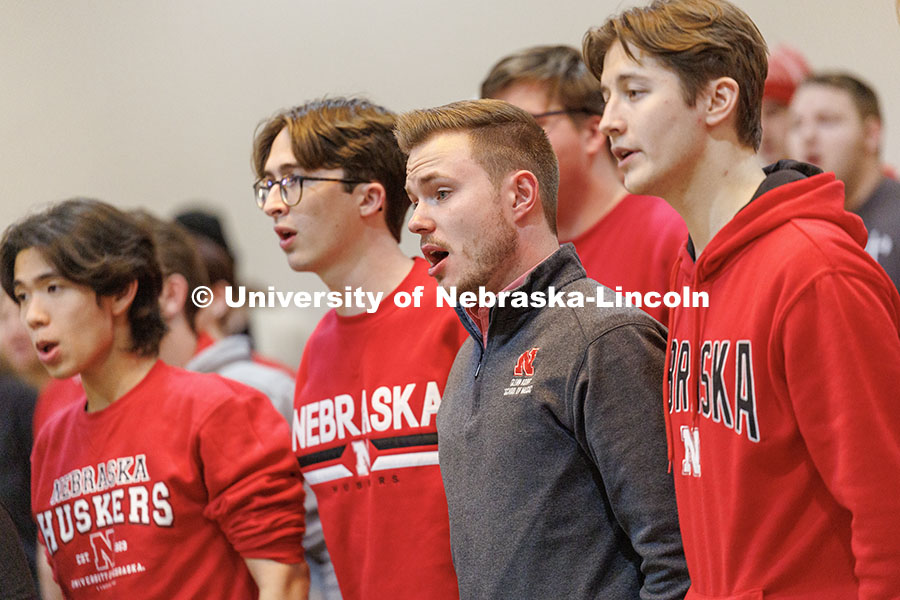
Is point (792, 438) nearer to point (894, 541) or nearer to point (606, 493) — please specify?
point (894, 541)

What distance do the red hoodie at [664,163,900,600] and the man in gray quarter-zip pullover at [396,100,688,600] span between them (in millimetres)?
96

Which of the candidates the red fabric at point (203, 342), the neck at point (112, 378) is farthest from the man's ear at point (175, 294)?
the neck at point (112, 378)

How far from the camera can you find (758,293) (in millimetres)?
1718

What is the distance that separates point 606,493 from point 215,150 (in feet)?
17.3

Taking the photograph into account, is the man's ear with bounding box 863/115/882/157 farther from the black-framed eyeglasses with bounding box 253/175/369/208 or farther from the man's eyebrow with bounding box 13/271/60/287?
the man's eyebrow with bounding box 13/271/60/287

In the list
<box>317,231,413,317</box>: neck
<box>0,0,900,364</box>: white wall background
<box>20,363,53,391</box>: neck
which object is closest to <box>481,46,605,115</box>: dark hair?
<box>317,231,413,317</box>: neck

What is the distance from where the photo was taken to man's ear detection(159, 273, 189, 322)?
3.65 meters

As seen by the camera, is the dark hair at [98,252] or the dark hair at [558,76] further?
the dark hair at [558,76]

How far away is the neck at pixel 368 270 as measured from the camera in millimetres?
2703

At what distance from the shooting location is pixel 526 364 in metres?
2.11

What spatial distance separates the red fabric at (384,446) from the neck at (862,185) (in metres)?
1.98

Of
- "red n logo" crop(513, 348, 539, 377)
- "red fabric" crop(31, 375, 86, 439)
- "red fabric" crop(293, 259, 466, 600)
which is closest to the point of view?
"red n logo" crop(513, 348, 539, 377)

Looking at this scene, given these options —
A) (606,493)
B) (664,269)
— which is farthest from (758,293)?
(664,269)

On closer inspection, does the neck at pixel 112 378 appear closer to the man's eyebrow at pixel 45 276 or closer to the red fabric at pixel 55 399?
the man's eyebrow at pixel 45 276
